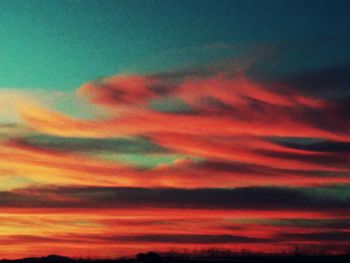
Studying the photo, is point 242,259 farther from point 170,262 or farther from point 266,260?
point 170,262

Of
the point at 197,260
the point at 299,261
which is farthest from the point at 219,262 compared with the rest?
the point at 299,261

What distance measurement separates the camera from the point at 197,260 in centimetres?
8069

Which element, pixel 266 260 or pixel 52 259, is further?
pixel 52 259

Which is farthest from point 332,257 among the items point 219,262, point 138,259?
point 138,259

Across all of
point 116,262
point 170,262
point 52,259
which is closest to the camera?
point 170,262

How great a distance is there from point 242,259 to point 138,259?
1187 centimetres

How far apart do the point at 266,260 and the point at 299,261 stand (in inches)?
167

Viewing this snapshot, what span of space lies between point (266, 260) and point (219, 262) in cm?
733

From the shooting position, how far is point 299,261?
264ft

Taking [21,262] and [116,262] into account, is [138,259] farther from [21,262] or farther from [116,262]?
[21,262]

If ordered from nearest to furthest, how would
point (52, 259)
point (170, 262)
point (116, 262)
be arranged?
point (170, 262)
point (116, 262)
point (52, 259)

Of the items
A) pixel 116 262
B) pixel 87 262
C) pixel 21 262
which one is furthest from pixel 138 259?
pixel 21 262

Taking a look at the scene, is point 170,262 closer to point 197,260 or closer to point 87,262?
point 197,260

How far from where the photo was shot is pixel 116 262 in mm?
82000
